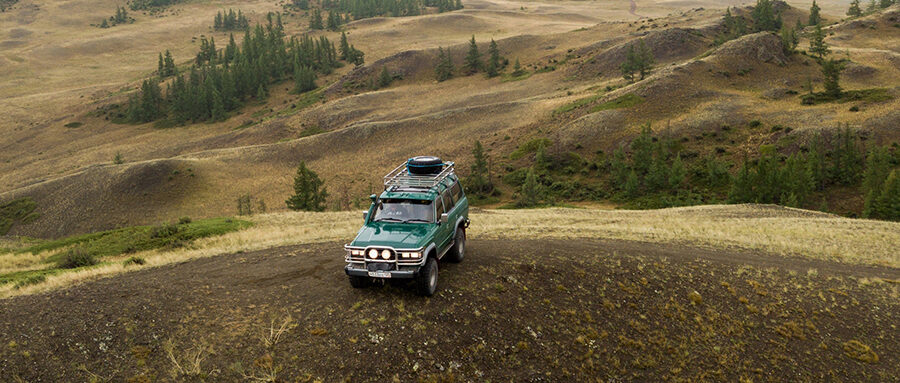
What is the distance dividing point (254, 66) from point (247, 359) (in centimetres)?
14793

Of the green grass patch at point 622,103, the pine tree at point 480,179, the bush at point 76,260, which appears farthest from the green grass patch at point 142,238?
the green grass patch at point 622,103

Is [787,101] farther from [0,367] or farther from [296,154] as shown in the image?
[0,367]

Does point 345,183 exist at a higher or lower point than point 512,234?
lower

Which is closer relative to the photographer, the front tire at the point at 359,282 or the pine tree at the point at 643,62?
the front tire at the point at 359,282

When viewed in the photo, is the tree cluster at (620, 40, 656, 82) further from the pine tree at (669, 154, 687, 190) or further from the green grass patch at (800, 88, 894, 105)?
the pine tree at (669, 154, 687, 190)

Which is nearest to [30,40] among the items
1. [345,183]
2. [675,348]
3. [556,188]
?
[345,183]

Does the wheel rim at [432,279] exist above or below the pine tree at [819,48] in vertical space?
below

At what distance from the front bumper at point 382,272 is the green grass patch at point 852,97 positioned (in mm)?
82759

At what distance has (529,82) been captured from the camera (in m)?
109

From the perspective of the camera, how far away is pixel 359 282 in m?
12.7

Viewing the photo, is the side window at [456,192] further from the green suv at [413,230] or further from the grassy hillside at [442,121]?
the grassy hillside at [442,121]

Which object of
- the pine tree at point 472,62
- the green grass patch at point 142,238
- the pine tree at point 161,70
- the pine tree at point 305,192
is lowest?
the pine tree at point 305,192

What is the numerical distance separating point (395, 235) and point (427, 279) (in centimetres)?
142

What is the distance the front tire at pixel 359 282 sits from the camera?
12.6 meters
